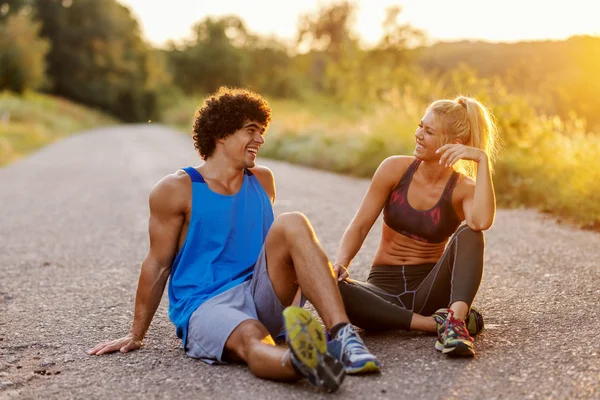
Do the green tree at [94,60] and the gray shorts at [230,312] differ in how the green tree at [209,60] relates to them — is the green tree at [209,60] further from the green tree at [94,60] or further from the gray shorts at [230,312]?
the gray shorts at [230,312]

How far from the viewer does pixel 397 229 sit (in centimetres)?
411

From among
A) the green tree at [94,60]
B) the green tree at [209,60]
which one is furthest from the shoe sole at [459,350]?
the green tree at [209,60]

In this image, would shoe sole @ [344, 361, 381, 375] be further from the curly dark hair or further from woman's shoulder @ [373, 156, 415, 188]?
the curly dark hair

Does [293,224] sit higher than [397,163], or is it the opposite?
[397,163]

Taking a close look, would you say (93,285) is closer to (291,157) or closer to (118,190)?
(118,190)

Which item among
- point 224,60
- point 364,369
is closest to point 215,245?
point 364,369

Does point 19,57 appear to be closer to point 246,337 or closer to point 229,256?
point 229,256

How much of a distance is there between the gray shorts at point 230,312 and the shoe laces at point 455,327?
0.71 m

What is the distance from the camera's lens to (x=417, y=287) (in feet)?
13.2

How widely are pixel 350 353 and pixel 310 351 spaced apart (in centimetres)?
40

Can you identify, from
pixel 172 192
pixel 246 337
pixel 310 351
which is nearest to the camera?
pixel 310 351

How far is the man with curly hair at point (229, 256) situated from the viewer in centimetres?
337

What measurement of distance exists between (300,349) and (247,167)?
1180 millimetres

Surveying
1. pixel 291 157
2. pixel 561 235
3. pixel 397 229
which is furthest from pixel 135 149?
pixel 397 229
